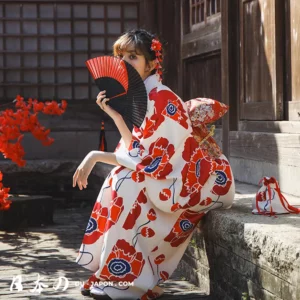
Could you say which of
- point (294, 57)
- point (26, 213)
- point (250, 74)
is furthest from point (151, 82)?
point (26, 213)

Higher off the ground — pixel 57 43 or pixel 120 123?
pixel 57 43

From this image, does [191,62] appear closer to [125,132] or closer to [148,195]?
[125,132]

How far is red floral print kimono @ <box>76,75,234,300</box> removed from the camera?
14.5 ft

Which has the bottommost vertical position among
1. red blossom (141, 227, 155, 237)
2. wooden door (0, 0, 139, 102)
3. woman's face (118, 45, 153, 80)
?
red blossom (141, 227, 155, 237)

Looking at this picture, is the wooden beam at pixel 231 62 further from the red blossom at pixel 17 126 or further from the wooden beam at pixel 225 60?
the red blossom at pixel 17 126

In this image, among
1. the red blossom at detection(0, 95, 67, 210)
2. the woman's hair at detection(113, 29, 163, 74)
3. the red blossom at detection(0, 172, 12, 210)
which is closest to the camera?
the woman's hair at detection(113, 29, 163, 74)

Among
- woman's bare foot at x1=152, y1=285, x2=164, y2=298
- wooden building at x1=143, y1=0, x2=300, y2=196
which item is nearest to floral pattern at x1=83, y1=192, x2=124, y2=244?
woman's bare foot at x1=152, y1=285, x2=164, y2=298

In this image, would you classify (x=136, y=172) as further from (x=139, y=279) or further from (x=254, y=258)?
(x=254, y=258)

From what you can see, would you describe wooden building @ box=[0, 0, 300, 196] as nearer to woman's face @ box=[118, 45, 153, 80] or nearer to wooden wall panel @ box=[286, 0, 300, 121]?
wooden wall panel @ box=[286, 0, 300, 121]

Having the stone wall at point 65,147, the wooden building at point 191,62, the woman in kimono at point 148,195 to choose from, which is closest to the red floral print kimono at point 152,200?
the woman in kimono at point 148,195

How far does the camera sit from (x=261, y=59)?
252 inches

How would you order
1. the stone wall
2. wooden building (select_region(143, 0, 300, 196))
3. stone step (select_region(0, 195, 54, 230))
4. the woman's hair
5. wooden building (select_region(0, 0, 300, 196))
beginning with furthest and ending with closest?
the stone wall < stone step (select_region(0, 195, 54, 230)) < wooden building (select_region(0, 0, 300, 196)) < wooden building (select_region(143, 0, 300, 196)) < the woman's hair

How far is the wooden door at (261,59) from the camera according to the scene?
19.6 feet

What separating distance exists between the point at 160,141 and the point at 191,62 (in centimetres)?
459
